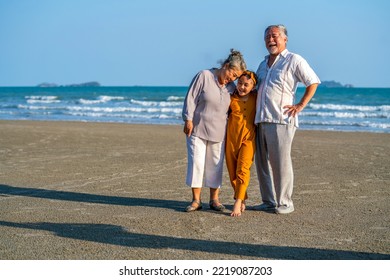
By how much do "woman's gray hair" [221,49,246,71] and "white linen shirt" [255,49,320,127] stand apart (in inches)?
12.3

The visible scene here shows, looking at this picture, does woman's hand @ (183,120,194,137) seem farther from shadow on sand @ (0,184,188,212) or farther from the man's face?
the man's face

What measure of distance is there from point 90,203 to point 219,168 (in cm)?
169

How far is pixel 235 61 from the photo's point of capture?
593 centimetres

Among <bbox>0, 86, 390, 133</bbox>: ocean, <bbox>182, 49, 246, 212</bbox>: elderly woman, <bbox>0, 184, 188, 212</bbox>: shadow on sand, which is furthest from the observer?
<bbox>0, 86, 390, 133</bbox>: ocean

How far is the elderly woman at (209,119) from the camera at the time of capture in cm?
604

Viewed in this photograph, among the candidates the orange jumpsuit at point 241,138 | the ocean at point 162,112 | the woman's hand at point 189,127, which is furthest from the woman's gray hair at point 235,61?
the ocean at point 162,112

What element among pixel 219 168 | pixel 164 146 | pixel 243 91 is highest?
pixel 243 91

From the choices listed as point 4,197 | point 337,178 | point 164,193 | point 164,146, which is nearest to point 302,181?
point 337,178

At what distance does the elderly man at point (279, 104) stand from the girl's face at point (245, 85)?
0.43ft

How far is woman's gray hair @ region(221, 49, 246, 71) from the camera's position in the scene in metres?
5.93

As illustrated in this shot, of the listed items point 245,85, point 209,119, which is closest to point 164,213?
point 209,119

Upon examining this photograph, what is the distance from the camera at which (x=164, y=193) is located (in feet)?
24.6

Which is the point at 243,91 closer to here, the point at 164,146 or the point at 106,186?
the point at 106,186

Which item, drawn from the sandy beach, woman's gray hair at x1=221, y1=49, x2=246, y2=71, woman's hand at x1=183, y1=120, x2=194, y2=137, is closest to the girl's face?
woman's gray hair at x1=221, y1=49, x2=246, y2=71
